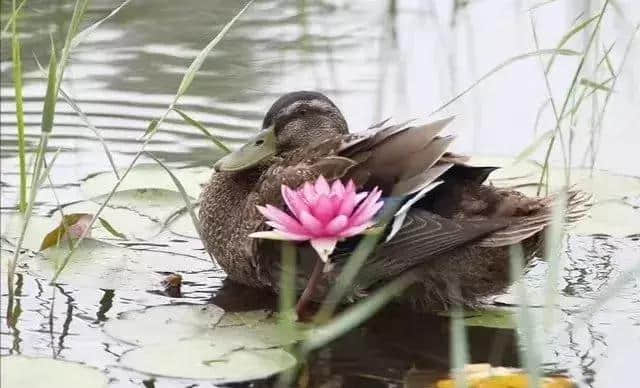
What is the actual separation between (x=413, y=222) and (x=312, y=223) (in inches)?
29.2

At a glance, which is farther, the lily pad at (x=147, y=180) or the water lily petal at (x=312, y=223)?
the lily pad at (x=147, y=180)

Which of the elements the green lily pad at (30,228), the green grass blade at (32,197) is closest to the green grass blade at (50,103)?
the green grass blade at (32,197)

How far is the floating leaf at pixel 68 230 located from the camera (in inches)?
193

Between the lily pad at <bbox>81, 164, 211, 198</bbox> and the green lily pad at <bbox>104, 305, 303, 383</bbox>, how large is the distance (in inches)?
46.3

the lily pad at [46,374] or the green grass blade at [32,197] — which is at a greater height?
the green grass blade at [32,197]

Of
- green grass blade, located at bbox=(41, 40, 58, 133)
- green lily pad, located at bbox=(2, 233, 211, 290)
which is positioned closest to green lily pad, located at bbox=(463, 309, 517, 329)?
green lily pad, located at bbox=(2, 233, 211, 290)

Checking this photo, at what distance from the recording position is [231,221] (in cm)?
500

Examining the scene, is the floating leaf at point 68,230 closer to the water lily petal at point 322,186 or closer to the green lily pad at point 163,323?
the green lily pad at point 163,323

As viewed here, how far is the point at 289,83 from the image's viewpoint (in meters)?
6.98

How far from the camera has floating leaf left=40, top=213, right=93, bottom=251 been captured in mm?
4914

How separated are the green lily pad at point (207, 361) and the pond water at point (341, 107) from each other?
5 cm

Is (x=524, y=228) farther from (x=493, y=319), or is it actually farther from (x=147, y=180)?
(x=147, y=180)

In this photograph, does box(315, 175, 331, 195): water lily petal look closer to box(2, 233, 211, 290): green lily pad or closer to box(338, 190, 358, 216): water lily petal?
box(338, 190, 358, 216): water lily petal

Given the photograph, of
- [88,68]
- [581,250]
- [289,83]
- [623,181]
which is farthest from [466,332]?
[88,68]
